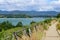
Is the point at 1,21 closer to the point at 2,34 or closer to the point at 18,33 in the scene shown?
the point at 18,33

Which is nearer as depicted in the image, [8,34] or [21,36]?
[8,34]

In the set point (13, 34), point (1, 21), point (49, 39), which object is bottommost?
point (49, 39)

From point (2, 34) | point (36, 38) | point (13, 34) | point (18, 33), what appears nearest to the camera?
point (2, 34)

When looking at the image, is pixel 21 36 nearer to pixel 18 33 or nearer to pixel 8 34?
pixel 18 33

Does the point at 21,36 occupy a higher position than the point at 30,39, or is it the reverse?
the point at 21,36

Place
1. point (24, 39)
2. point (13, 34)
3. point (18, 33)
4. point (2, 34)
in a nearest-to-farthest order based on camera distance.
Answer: point (2, 34)
point (13, 34)
point (18, 33)
point (24, 39)

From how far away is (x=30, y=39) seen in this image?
15.5m

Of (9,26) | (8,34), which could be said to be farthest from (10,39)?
(9,26)

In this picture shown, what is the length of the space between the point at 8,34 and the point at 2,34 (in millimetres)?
398

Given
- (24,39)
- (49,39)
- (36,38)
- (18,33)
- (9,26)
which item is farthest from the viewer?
(49,39)

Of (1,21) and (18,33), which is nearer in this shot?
(18,33)

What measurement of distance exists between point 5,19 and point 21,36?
2819 mm

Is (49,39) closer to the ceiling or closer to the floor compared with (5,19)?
closer to the floor

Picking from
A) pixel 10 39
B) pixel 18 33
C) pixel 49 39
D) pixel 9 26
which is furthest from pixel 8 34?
pixel 49 39
